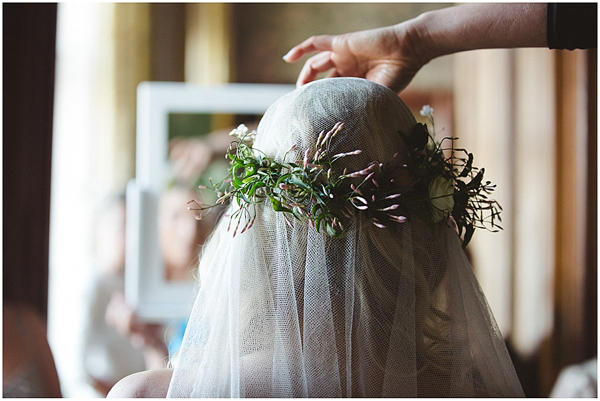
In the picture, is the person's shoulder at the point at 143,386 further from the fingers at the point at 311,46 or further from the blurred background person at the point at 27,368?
the blurred background person at the point at 27,368

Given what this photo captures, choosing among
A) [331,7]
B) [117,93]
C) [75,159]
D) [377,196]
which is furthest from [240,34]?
[377,196]

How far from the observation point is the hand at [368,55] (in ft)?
3.76

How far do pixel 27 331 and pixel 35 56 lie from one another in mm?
1155

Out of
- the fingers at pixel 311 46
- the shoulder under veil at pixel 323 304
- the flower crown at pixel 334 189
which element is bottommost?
the shoulder under veil at pixel 323 304

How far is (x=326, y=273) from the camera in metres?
0.78

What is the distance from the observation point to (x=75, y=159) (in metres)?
3.00

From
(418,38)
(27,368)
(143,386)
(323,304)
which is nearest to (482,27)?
(418,38)

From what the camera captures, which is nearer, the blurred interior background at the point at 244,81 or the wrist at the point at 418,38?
the wrist at the point at 418,38

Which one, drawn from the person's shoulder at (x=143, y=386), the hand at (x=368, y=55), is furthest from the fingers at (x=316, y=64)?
the person's shoulder at (x=143, y=386)

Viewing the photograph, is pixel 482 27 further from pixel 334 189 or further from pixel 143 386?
pixel 143 386

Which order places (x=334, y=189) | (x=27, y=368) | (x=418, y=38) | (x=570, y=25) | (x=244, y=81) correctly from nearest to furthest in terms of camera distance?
(x=334, y=189), (x=570, y=25), (x=418, y=38), (x=27, y=368), (x=244, y=81)

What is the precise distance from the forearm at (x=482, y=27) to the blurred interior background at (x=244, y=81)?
182 centimetres

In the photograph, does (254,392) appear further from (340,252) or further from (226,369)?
(340,252)

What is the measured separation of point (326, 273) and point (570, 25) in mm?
661
